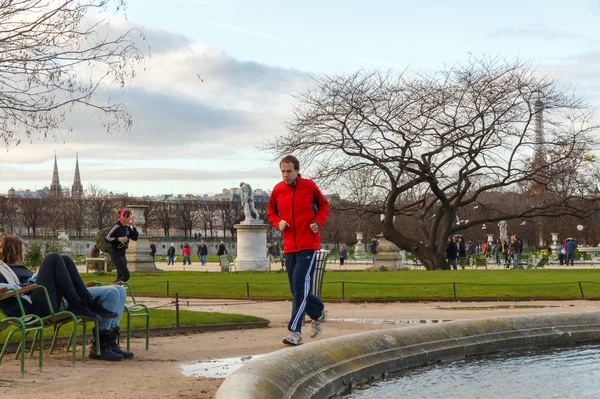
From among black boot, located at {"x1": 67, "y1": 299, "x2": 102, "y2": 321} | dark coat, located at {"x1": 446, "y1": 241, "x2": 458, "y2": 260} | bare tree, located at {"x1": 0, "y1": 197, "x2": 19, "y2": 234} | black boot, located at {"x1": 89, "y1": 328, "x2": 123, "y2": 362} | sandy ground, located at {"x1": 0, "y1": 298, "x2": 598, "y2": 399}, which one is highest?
bare tree, located at {"x1": 0, "y1": 197, "x2": 19, "y2": 234}

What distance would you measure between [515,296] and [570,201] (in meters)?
15.9

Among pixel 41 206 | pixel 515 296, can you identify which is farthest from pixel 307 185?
pixel 41 206

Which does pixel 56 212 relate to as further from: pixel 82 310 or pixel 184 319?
pixel 82 310

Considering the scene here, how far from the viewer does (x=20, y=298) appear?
667cm

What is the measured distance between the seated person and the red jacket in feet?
4.86

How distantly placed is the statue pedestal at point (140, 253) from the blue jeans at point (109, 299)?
25.5 metres

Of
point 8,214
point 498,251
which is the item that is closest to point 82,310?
point 498,251

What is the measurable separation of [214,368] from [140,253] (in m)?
26.9

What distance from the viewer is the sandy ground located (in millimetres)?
5469

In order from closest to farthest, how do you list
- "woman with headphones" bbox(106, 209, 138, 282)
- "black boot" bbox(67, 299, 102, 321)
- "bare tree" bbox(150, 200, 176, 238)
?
1. "black boot" bbox(67, 299, 102, 321)
2. "woman with headphones" bbox(106, 209, 138, 282)
3. "bare tree" bbox(150, 200, 176, 238)

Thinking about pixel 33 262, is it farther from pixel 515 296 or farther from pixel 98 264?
pixel 515 296

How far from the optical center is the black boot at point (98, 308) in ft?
22.9

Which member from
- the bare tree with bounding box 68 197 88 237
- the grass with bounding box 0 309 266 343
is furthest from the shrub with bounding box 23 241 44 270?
the bare tree with bounding box 68 197 88 237

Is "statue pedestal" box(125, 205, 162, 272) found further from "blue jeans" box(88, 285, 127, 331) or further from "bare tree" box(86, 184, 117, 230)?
"bare tree" box(86, 184, 117, 230)
